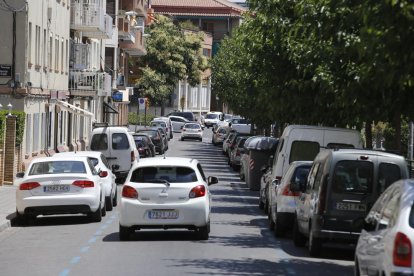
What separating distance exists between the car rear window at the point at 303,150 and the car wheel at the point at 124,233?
5.53m

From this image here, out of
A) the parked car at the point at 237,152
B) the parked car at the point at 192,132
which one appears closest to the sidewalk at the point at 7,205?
the parked car at the point at 237,152

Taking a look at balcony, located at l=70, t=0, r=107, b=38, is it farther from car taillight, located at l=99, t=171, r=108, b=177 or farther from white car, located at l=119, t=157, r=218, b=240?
white car, located at l=119, t=157, r=218, b=240

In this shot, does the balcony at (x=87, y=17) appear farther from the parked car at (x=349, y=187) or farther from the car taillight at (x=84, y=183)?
the parked car at (x=349, y=187)

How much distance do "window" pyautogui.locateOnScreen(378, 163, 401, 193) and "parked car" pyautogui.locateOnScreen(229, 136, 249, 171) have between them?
117 ft

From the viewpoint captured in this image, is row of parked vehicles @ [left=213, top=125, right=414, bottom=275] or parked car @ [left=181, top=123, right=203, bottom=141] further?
parked car @ [left=181, top=123, right=203, bottom=141]

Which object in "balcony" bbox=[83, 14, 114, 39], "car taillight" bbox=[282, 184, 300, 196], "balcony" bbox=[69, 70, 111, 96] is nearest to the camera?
"car taillight" bbox=[282, 184, 300, 196]

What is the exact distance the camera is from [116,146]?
4325 cm

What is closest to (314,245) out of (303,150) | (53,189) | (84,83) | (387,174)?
(387,174)

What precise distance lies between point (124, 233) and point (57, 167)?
4856 millimetres

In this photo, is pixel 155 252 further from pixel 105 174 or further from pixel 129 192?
pixel 105 174

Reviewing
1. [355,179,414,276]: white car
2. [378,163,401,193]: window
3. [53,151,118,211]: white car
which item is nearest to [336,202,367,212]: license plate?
[378,163,401,193]: window

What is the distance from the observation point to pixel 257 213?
32.2m

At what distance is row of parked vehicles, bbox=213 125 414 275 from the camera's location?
12695 millimetres

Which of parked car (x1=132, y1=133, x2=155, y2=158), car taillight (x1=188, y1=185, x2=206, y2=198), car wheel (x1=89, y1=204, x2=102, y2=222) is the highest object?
car taillight (x1=188, y1=185, x2=206, y2=198)
